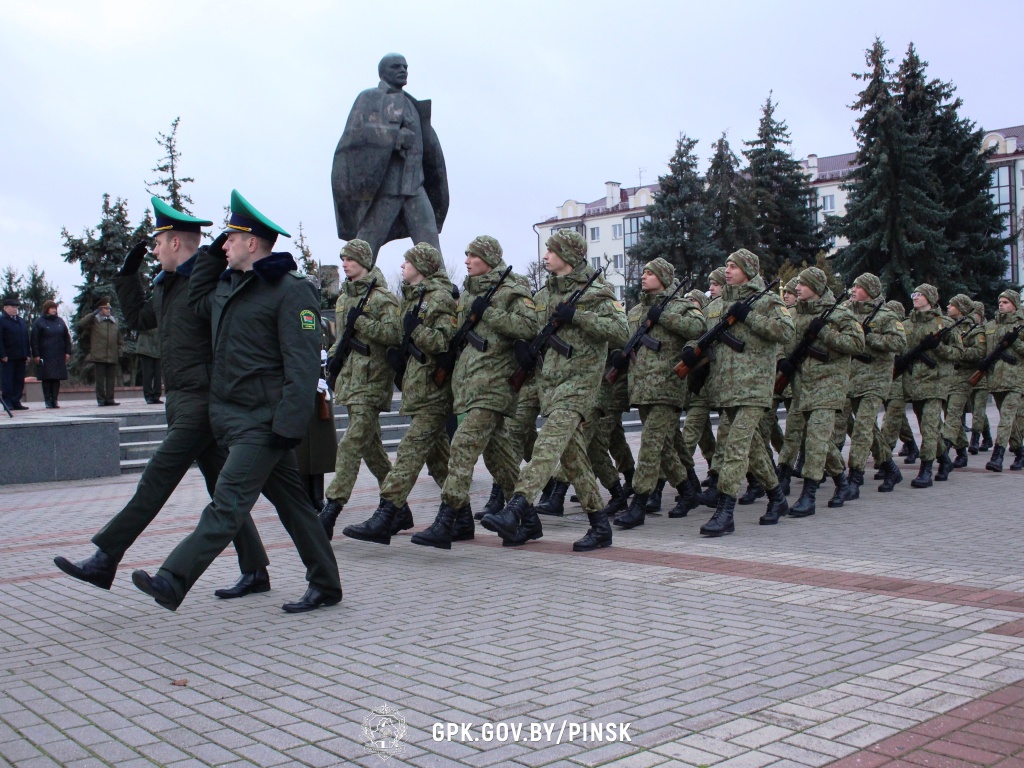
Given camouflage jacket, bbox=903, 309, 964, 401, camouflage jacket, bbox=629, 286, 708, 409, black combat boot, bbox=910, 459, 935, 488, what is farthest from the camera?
camouflage jacket, bbox=903, 309, 964, 401

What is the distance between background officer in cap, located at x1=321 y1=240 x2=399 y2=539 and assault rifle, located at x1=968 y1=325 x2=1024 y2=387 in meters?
7.98

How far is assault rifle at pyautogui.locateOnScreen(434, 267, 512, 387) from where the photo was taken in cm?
746

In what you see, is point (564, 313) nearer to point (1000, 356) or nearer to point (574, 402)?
point (574, 402)

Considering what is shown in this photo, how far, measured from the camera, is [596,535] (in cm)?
727

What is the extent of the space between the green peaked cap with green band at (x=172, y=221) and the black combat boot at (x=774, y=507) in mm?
4873

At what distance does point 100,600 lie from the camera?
5914 mm

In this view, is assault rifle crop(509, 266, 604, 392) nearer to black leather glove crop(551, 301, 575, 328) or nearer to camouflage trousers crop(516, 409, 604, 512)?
black leather glove crop(551, 301, 575, 328)

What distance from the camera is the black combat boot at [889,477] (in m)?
10.8

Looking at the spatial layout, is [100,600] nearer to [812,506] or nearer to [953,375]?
[812,506]

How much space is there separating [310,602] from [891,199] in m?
37.0

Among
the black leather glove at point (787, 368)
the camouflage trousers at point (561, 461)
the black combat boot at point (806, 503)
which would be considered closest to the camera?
the camouflage trousers at point (561, 461)

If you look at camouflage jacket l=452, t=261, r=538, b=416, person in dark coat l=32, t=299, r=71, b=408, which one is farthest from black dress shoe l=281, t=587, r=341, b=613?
person in dark coat l=32, t=299, r=71, b=408

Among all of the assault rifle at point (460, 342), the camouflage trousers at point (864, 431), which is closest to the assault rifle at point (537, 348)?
the assault rifle at point (460, 342)

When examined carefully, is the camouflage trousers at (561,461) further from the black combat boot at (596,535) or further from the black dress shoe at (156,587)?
the black dress shoe at (156,587)
